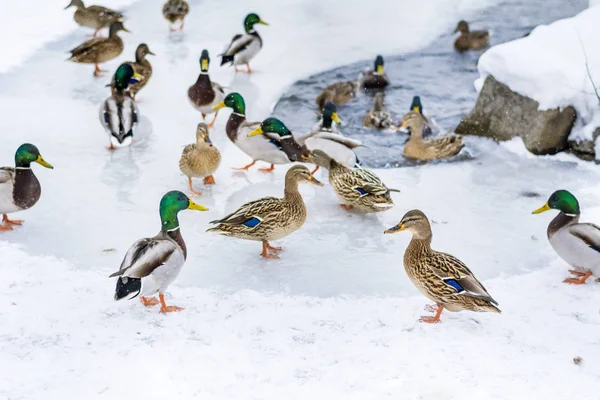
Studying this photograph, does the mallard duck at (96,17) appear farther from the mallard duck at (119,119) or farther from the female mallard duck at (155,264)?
the female mallard duck at (155,264)

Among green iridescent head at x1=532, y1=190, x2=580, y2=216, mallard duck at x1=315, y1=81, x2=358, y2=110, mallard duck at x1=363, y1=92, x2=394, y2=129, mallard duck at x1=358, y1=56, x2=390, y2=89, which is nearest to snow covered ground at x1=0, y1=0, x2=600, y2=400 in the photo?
green iridescent head at x1=532, y1=190, x2=580, y2=216

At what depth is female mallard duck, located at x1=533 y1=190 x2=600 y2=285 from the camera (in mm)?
5184

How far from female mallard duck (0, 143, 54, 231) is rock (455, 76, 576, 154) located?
4.55m

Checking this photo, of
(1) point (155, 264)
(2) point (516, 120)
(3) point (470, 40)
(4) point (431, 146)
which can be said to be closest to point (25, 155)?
(1) point (155, 264)

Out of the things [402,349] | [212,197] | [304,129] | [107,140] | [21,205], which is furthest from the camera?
[304,129]

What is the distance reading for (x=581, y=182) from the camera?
694cm

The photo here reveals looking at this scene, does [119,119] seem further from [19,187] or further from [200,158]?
[19,187]

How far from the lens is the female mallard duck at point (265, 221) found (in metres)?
5.60

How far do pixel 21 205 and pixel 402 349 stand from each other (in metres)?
3.12

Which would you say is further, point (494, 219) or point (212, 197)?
point (212, 197)

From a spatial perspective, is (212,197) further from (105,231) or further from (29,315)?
(29,315)

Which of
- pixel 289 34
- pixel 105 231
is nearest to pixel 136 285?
pixel 105 231

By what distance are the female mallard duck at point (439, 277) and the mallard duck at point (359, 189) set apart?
3.68 feet

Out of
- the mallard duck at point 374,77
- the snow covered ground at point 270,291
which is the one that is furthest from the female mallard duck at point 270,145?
the mallard duck at point 374,77
